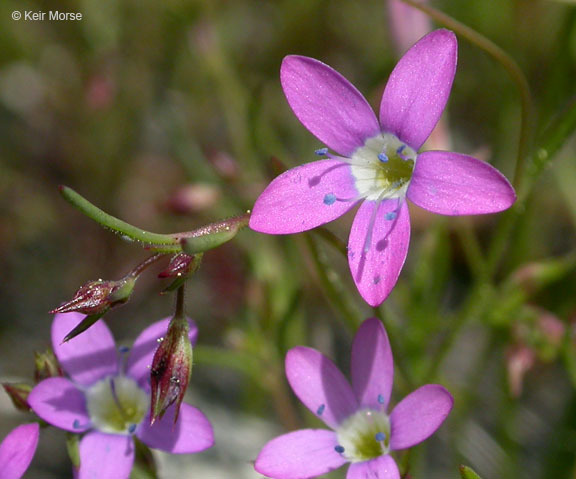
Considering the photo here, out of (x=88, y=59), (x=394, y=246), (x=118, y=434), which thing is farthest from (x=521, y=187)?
(x=88, y=59)

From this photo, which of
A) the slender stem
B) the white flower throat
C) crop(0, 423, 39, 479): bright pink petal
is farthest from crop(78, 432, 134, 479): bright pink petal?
the slender stem

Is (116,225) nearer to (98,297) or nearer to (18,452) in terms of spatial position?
(98,297)

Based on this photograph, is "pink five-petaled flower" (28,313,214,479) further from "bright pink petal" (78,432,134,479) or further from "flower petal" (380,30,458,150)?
"flower petal" (380,30,458,150)

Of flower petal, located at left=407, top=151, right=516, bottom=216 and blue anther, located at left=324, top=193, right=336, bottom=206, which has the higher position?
flower petal, located at left=407, top=151, right=516, bottom=216

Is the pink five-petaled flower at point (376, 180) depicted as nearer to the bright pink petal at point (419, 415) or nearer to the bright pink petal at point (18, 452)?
the bright pink petal at point (419, 415)

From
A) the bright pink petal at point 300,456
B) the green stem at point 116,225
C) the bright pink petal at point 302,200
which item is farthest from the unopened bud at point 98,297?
the bright pink petal at point 300,456

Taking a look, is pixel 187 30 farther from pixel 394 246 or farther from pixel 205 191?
pixel 394 246
